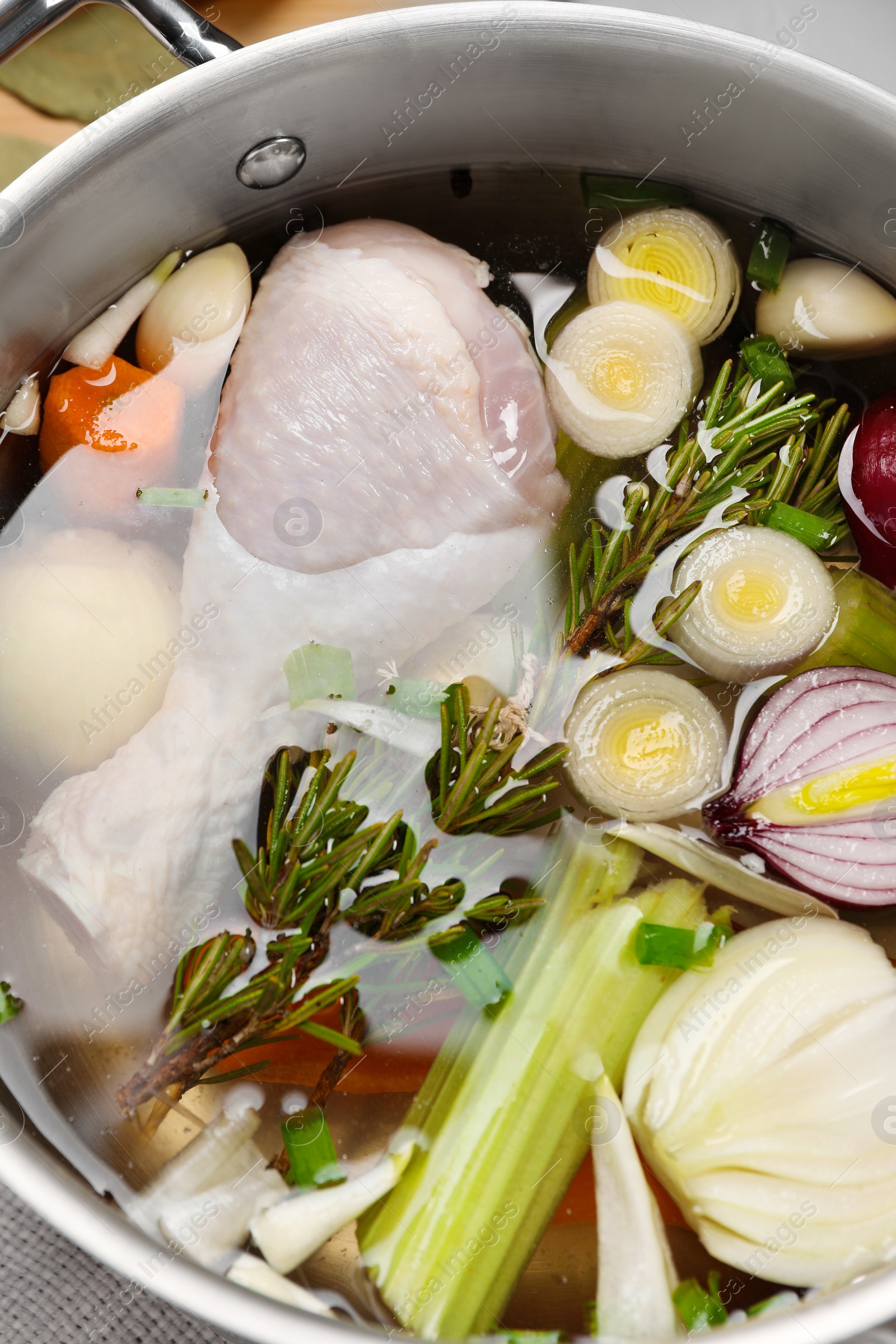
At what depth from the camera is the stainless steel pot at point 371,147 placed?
2.71ft

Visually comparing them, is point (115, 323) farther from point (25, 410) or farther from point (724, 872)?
point (724, 872)

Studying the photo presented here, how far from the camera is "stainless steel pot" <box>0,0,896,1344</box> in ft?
2.71

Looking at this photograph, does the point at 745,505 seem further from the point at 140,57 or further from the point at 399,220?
the point at 140,57

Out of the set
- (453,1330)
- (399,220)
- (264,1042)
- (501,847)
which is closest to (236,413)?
(399,220)

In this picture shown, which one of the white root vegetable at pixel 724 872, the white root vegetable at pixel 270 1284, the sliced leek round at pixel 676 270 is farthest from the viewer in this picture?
the sliced leek round at pixel 676 270

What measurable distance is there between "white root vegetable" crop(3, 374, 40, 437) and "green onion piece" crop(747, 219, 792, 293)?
0.91 m

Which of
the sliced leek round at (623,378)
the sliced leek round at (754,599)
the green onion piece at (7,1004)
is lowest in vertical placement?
the sliced leek round at (754,599)

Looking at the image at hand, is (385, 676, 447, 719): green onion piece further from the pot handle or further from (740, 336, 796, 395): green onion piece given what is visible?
the pot handle

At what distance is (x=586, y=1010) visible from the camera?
1019mm

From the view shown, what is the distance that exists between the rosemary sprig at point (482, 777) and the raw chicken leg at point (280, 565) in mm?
141

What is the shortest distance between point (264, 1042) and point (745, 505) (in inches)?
31.1

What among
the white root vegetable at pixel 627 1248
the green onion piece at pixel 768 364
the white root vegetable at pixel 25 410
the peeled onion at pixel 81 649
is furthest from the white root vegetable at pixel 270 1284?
the green onion piece at pixel 768 364

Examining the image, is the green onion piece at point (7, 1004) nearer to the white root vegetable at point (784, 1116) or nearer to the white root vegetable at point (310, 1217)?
the white root vegetable at point (310, 1217)

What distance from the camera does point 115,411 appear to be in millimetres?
1113
